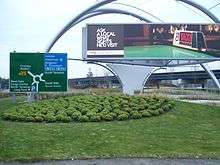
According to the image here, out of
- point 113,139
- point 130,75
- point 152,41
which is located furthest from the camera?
point 130,75

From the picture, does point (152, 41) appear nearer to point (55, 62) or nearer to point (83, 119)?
point (55, 62)

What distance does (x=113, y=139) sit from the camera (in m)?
14.5

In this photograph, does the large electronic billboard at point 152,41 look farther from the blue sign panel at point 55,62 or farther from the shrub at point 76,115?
the shrub at point 76,115

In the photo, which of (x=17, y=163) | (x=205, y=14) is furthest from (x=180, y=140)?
(x=205, y=14)

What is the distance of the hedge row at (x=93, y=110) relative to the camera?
62.8ft

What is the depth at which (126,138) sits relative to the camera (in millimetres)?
14852

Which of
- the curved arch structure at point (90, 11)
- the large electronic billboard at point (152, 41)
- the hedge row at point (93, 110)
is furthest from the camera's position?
the curved arch structure at point (90, 11)

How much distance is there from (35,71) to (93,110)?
294 inches

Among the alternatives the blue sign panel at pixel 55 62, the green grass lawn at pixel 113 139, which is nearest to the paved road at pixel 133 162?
the green grass lawn at pixel 113 139

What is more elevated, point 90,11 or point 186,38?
point 90,11

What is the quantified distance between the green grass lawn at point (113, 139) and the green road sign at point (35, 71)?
8.03 m

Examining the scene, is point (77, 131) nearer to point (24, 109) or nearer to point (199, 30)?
point (24, 109)

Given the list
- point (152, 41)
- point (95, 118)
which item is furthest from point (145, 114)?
point (152, 41)

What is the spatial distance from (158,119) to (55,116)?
397 cm
